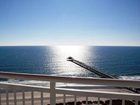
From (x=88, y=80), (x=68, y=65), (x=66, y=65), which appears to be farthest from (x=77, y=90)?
(x=66, y=65)

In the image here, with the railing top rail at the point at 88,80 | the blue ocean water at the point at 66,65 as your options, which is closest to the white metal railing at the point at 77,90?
the railing top rail at the point at 88,80

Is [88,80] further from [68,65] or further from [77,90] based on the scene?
[68,65]

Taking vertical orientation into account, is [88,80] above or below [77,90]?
above

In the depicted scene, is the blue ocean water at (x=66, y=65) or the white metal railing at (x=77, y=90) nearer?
the white metal railing at (x=77, y=90)

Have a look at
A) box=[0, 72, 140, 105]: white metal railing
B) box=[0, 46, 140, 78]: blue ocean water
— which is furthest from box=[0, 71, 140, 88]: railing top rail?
box=[0, 46, 140, 78]: blue ocean water

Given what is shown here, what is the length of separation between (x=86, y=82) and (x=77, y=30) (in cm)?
9604

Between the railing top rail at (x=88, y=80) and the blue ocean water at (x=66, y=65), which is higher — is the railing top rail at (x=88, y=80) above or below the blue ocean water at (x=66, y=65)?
above

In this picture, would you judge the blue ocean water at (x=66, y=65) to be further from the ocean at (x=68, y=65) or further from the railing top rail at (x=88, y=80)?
the railing top rail at (x=88, y=80)

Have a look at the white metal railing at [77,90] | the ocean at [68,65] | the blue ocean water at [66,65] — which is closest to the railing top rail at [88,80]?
the white metal railing at [77,90]

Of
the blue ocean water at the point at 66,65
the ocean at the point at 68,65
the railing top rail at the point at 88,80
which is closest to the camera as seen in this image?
the railing top rail at the point at 88,80

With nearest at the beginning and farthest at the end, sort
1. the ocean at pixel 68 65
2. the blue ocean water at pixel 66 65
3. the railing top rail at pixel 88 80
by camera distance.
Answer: the railing top rail at pixel 88 80
the ocean at pixel 68 65
the blue ocean water at pixel 66 65

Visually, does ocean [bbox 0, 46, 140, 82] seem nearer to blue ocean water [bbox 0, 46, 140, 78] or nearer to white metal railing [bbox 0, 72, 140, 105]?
blue ocean water [bbox 0, 46, 140, 78]

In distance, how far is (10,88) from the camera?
230 cm

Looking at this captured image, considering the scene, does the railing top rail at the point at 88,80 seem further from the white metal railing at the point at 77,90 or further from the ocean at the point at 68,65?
the ocean at the point at 68,65
